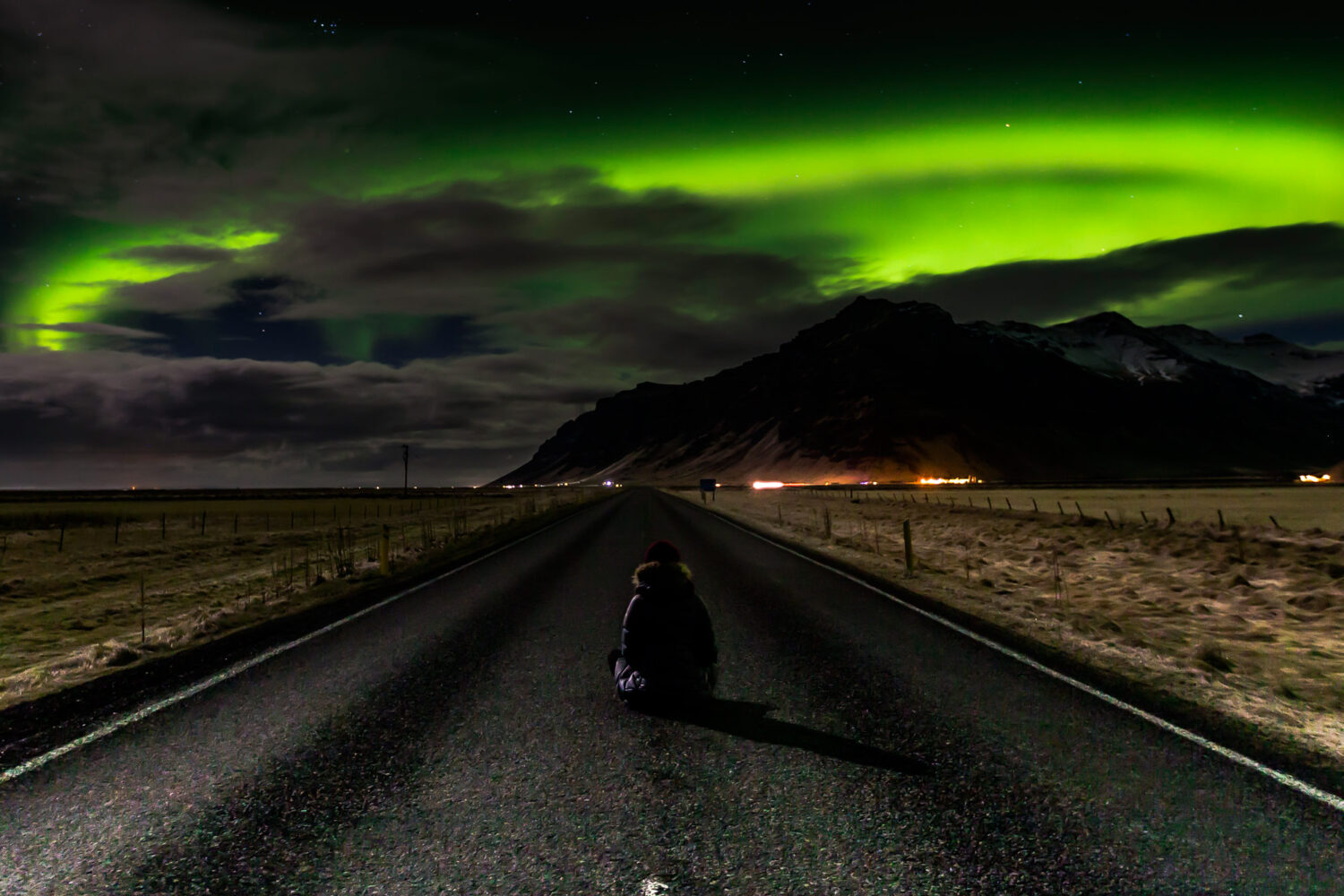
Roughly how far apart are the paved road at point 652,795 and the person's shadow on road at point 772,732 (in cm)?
3

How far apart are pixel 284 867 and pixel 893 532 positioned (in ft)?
95.9

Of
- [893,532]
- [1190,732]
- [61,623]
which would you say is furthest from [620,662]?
[893,532]

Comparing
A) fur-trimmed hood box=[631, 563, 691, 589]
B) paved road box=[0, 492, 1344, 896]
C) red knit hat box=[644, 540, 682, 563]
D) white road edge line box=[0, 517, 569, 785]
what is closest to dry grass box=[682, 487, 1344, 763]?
paved road box=[0, 492, 1344, 896]

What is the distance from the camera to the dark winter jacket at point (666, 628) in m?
6.23

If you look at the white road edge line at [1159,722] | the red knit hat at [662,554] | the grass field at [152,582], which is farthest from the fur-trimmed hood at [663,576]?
the grass field at [152,582]

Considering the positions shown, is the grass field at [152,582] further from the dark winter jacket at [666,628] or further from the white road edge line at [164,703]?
the dark winter jacket at [666,628]

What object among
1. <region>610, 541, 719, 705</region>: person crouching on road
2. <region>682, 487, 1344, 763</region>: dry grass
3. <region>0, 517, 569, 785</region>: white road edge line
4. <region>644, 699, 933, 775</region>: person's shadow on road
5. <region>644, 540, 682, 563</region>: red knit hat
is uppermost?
<region>644, 540, 682, 563</region>: red knit hat

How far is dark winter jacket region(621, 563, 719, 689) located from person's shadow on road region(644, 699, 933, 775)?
10.5 inches

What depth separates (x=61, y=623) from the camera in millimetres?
14461

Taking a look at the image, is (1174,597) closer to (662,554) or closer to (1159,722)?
(1159,722)

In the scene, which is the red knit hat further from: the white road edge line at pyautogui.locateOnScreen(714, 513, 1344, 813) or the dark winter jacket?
the white road edge line at pyautogui.locateOnScreen(714, 513, 1344, 813)

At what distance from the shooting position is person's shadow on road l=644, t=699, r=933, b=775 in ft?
16.6

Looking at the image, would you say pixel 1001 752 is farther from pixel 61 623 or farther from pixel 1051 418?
pixel 1051 418

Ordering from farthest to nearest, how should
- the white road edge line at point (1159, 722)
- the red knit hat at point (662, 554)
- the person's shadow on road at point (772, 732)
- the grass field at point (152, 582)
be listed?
the grass field at point (152, 582)
the red knit hat at point (662, 554)
the person's shadow on road at point (772, 732)
the white road edge line at point (1159, 722)
